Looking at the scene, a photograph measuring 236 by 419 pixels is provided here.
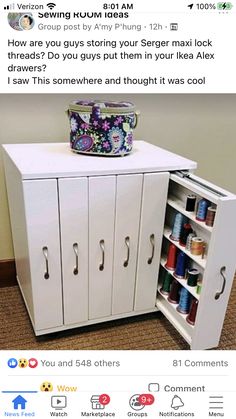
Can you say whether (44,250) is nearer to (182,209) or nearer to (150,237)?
(150,237)

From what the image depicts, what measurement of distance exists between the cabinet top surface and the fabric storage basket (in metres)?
0.04

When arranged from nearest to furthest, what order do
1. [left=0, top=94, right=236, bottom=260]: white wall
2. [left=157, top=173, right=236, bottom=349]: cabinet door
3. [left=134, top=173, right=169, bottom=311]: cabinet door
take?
[left=157, top=173, right=236, bottom=349]: cabinet door, [left=134, top=173, right=169, bottom=311]: cabinet door, [left=0, top=94, right=236, bottom=260]: white wall

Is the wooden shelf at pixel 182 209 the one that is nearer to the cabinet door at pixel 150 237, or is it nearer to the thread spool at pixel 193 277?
the cabinet door at pixel 150 237

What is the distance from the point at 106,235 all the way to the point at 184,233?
286mm

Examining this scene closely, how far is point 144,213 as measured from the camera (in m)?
1.34

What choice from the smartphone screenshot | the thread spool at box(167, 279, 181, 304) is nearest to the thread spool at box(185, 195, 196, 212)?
the smartphone screenshot

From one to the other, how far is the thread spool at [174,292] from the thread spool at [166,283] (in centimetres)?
4

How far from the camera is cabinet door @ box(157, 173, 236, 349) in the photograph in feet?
3.64

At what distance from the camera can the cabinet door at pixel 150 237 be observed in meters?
1.31

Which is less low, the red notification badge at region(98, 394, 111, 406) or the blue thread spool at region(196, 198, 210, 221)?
the blue thread spool at region(196, 198, 210, 221)

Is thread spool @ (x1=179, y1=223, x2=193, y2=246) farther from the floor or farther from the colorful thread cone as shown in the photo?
the floor

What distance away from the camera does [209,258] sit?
3.78 ft
